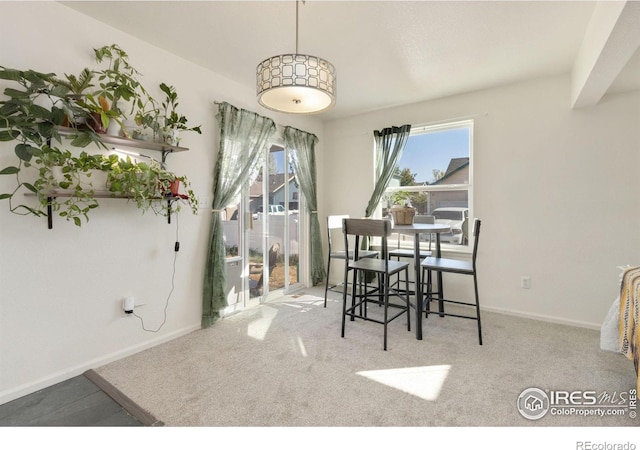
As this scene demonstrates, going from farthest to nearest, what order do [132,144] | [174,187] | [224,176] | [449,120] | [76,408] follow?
[449,120]
[224,176]
[174,187]
[132,144]
[76,408]

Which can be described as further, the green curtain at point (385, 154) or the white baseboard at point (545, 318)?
the green curtain at point (385, 154)

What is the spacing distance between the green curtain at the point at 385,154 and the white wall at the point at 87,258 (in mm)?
2094

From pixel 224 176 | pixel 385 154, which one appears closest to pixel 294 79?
pixel 224 176

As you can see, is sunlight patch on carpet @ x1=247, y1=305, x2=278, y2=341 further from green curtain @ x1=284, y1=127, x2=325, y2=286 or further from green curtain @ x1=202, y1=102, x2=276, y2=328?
green curtain @ x1=284, y1=127, x2=325, y2=286

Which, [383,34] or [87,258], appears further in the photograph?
[383,34]

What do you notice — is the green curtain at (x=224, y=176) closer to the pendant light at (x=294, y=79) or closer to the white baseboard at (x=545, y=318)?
the pendant light at (x=294, y=79)

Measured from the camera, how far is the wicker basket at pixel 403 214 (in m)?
Answer: 2.89

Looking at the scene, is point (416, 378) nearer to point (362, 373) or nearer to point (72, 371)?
point (362, 373)

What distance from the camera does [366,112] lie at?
4.16 meters

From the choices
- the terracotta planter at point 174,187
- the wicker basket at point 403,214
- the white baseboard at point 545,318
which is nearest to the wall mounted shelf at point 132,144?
the terracotta planter at point 174,187

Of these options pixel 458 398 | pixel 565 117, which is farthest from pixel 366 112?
pixel 458 398

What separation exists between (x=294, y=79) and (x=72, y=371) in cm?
237

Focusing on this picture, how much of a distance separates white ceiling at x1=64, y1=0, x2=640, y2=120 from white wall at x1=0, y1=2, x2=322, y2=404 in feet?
0.74

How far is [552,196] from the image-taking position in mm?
3029
